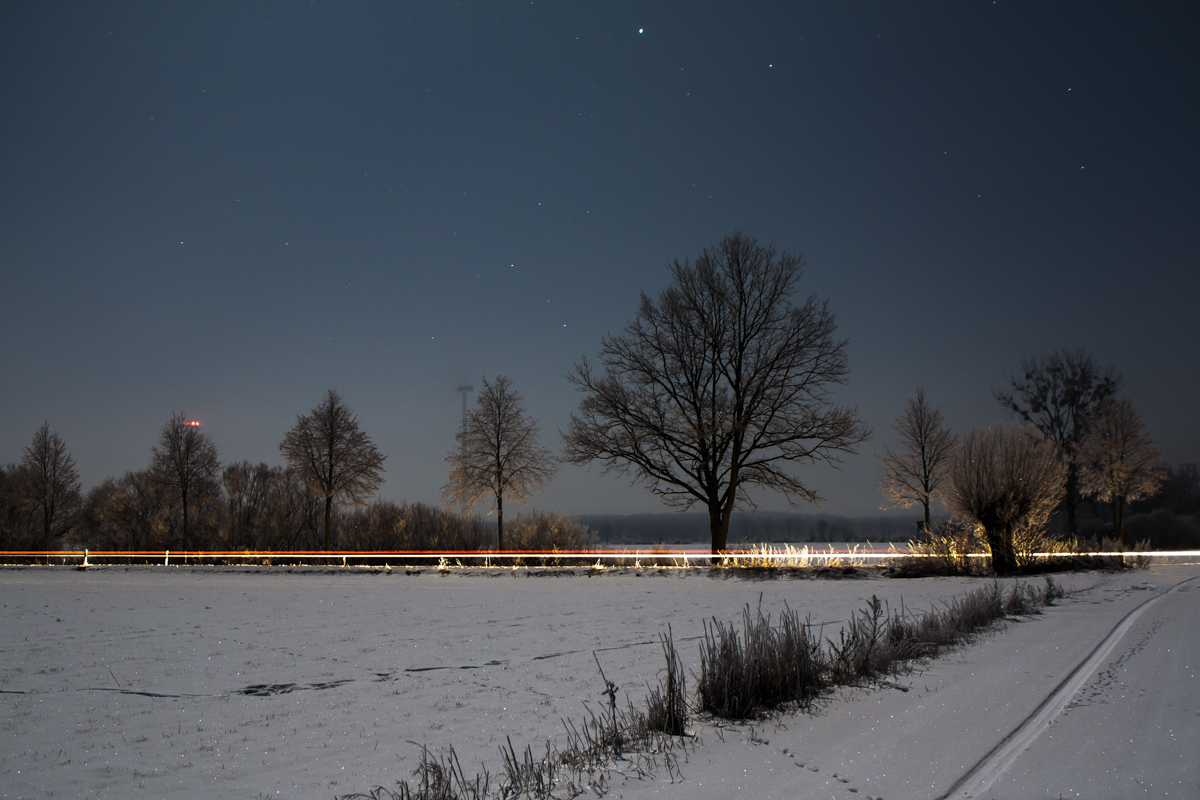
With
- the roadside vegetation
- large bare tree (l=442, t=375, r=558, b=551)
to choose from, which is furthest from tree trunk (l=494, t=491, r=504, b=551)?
the roadside vegetation

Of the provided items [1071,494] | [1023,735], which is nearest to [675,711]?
[1023,735]

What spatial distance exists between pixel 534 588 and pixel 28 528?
41254 millimetres

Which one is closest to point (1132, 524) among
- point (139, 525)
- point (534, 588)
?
point (534, 588)

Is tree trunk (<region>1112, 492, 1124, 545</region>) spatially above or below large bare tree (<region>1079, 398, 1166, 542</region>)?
below

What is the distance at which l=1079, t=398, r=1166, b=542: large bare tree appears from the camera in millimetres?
30312

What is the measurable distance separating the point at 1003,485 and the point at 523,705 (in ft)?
47.9

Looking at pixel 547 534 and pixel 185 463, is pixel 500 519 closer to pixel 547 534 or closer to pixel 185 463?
pixel 547 534

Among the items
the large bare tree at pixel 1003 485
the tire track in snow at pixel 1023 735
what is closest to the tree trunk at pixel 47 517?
the large bare tree at pixel 1003 485

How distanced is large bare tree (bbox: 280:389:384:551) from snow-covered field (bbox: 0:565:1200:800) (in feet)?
69.1

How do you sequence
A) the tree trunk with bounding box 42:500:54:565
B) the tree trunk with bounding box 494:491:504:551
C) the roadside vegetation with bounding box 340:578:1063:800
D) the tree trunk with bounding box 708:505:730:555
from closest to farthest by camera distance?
the roadside vegetation with bounding box 340:578:1063:800, the tree trunk with bounding box 708:505:730:555, the tree trunk with bounding box 494:491:504:551, the tree trunk with bounding box 42:500:54:565

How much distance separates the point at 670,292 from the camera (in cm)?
2341

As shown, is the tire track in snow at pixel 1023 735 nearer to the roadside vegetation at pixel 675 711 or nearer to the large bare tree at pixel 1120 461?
the roadside vegetation at pixel 675 711

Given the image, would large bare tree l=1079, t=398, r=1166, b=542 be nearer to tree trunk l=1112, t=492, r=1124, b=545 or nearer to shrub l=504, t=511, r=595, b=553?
tree trunk l=1112, t=492, r=1124, b=545

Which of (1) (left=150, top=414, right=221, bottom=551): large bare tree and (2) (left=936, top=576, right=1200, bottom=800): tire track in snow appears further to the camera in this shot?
(1) (left=150, top=414, right=221, bottom=551): large bare tree
